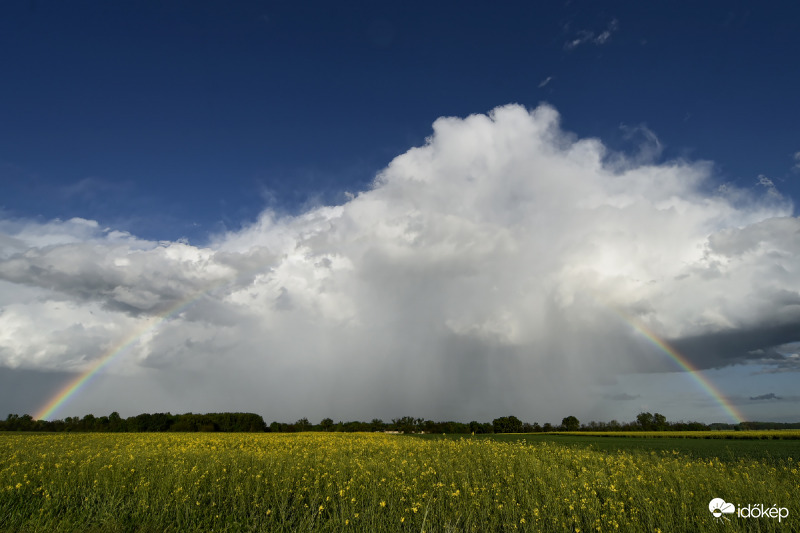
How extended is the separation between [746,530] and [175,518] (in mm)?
12719

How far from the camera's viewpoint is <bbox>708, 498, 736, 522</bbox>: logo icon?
949 centimetres

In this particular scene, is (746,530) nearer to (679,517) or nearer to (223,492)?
(679,517)

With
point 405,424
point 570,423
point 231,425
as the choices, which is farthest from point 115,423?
point 570,423

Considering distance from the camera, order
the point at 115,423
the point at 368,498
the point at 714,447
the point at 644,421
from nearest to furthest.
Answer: the point at 368,498, the point at 714,447, the point at 115,423, the point at 644,421

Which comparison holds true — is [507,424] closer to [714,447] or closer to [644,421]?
[644,421]

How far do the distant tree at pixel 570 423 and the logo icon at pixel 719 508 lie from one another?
146 metres

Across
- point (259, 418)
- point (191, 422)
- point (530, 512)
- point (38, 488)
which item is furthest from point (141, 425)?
point (530, 512)

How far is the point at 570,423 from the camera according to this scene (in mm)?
145875

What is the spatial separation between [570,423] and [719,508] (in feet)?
503

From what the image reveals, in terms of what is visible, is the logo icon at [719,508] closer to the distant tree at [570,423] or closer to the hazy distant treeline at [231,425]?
the hazy distant treeline at [231,425]

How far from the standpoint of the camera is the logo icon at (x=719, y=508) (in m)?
9.49

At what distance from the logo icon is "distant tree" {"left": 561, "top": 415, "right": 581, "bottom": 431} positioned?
14557cm

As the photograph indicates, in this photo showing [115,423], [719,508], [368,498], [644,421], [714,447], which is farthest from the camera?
[644,421]

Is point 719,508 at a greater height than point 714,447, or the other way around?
point 719,508
